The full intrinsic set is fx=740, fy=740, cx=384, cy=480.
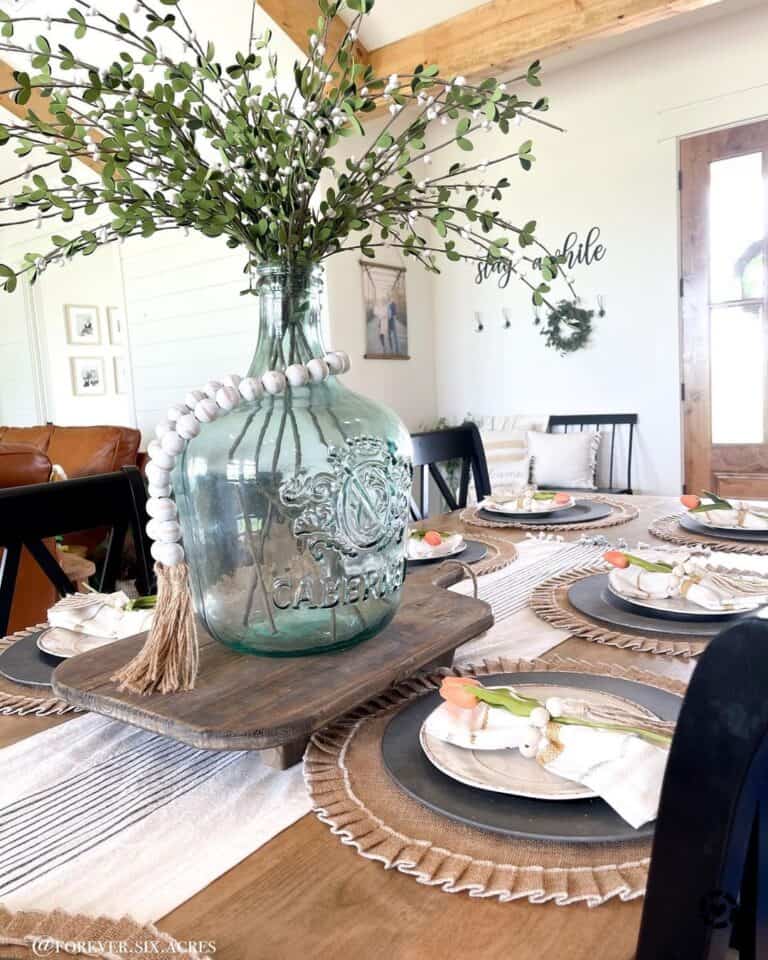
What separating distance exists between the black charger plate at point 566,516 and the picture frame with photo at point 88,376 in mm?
5702

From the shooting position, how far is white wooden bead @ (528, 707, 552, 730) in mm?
585

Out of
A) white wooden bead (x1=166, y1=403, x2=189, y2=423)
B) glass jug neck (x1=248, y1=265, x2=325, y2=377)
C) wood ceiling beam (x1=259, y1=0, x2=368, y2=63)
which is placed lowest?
white wooden bead (x1=166, y1=403, x2=189, y2=423)

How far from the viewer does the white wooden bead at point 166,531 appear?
2.32 ft

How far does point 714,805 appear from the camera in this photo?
12.5 inches

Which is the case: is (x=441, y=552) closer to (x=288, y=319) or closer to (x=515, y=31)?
(x=288, y=319)

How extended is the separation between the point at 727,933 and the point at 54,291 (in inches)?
277

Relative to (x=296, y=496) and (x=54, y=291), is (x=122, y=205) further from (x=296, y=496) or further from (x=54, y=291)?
(x=54, y=291)

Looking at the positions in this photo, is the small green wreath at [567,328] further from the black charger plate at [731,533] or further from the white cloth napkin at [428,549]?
the white cloth napkin at [428,549]

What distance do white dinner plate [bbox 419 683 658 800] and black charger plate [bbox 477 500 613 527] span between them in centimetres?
100

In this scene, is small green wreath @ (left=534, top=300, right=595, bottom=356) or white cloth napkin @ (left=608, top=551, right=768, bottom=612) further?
small green wreath @ (left=534, top=300, right=595, bottom=356)

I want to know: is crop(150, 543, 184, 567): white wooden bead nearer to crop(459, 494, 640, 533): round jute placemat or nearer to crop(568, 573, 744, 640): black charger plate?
crop(568, 573, 744, 640): black charger plate

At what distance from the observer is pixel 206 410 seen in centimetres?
71

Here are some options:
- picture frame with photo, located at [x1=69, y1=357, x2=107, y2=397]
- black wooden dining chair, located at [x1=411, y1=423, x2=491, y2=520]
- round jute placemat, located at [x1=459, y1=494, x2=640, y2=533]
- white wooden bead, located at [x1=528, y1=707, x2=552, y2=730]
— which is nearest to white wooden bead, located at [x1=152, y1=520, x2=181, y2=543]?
white wooden bead, located at [x1=528, y1=707, x2=552, y2=730]

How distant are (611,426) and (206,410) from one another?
3807 mm
